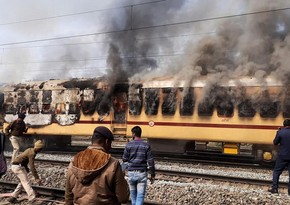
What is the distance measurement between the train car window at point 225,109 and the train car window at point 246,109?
30 centimetres

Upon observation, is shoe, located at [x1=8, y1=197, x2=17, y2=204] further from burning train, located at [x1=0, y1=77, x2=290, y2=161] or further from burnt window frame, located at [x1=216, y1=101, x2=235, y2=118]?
burnt window frame, located at [x1=216, y1=101, x2=235, y2=118]

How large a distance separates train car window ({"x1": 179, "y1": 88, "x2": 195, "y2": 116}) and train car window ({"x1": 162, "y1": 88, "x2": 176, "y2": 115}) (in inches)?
15.1

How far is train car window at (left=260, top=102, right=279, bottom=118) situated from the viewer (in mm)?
12914

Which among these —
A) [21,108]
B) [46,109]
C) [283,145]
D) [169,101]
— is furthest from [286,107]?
[21,108]

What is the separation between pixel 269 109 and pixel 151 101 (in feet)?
15.4

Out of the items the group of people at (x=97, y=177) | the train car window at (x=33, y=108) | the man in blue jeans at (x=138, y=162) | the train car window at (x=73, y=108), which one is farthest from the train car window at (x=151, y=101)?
the group of people at (x=97, y=177)

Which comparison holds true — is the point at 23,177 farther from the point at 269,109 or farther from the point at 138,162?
the point at 269,109

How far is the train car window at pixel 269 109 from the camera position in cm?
1291

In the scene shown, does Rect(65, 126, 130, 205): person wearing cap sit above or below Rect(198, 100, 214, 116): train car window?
below

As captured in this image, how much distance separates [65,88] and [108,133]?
14.6 m

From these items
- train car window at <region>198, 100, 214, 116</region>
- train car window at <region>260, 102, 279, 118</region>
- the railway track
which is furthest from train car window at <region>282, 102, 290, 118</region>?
the railway track

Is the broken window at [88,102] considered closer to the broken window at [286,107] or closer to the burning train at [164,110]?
the burning train at [164,110]

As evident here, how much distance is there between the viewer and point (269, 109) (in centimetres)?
1302

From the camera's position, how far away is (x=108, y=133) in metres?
3.09
